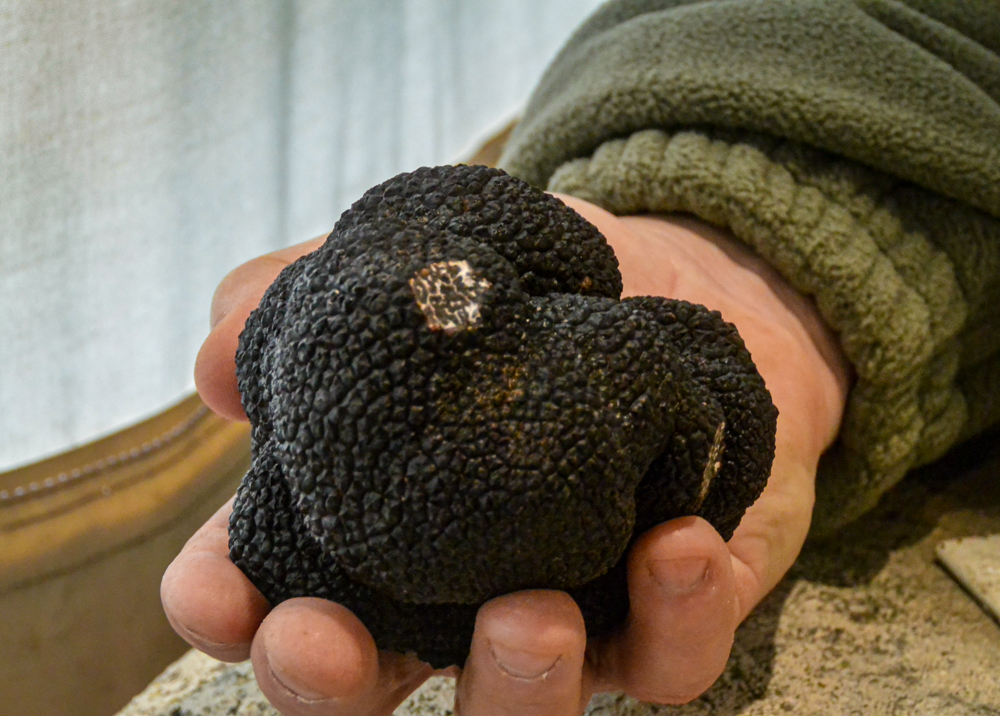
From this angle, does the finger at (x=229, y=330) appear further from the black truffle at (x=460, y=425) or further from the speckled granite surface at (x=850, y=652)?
the speckled granite surface at (x=850, y=652)

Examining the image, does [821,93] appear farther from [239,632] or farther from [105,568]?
[105,568]

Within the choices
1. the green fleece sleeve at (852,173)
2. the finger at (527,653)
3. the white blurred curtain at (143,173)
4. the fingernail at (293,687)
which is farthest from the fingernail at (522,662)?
the white blurred curtain at (143,173)

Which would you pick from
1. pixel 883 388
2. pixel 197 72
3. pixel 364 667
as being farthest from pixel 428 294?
pixel 197 72

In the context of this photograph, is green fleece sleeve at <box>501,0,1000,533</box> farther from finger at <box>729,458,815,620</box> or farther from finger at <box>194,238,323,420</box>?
finger at <box>194,238,323,420</box>

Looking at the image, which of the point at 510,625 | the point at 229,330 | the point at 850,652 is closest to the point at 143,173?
the point at 229,330

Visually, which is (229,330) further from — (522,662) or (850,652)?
(850,652)

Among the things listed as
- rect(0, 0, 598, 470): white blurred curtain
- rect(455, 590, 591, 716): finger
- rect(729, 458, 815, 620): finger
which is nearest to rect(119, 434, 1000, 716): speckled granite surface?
rect(729, 458, 815, 620): finger

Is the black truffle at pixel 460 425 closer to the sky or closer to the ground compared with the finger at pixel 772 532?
closer to the sky

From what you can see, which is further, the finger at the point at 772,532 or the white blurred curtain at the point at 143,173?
the white blurred curtain at the point at 143,173
